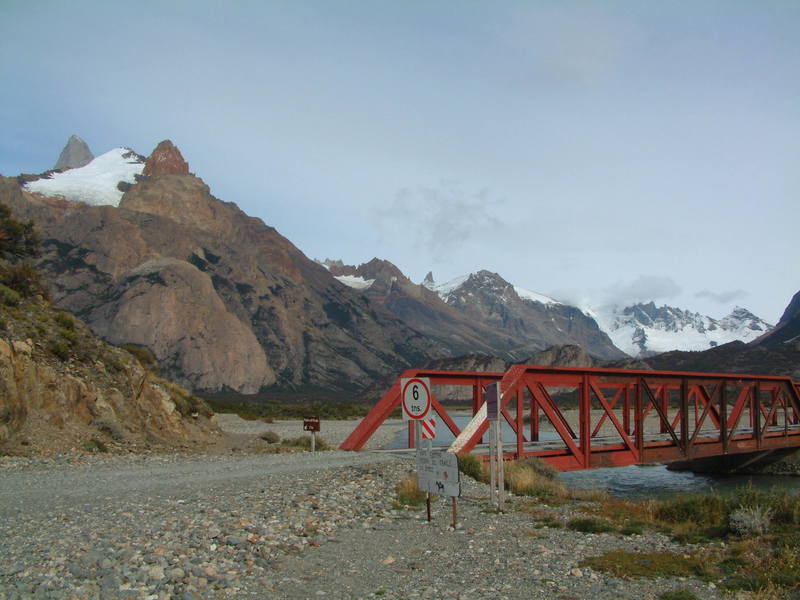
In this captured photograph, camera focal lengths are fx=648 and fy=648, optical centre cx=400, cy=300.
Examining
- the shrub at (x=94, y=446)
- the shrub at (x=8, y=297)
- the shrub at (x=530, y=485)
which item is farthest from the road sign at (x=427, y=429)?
the shrub at (x=8, y=297)

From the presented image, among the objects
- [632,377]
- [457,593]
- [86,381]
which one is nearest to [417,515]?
[457,593]

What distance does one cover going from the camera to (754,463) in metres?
42.3

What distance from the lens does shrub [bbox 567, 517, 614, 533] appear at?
11.9m

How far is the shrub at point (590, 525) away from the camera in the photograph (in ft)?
39.1

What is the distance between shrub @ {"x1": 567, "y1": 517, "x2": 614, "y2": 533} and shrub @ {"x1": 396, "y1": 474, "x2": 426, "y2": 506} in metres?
3.57

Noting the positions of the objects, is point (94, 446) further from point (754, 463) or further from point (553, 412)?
point (754, 463)

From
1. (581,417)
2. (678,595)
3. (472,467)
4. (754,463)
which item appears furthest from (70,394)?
(754,463)

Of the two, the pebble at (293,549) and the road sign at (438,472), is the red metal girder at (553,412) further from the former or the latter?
the road sign at (438,472)

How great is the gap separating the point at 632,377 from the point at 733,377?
10047 mm

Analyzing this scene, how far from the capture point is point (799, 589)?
7.89 metres

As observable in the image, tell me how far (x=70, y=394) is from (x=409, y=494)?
17.3 metres

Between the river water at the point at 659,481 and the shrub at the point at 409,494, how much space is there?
13.8 meters

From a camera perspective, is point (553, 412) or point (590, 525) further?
point (553, 412)

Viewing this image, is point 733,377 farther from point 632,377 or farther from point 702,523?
point 702,523
